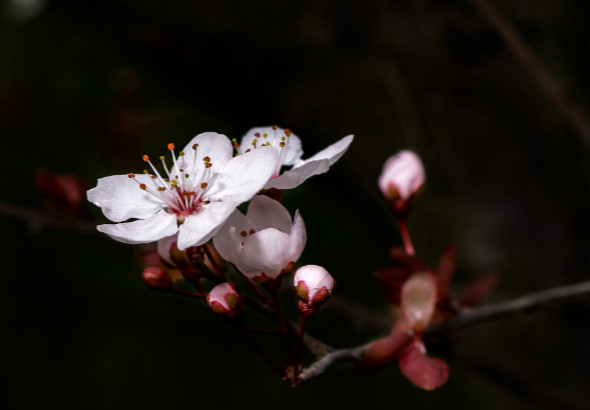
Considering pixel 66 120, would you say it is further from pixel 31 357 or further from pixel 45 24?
pixel 31 357

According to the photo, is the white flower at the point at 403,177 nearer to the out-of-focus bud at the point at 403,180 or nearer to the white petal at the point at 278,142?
the out-of-focus bud at the point at 403,180

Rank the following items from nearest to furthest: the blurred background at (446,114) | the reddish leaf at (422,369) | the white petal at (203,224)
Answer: the white petal at (203,224)
the reddish leaf at (422,369)
the blurred background at (446,114)

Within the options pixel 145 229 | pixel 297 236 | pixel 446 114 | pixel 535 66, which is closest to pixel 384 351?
pixel 297 236

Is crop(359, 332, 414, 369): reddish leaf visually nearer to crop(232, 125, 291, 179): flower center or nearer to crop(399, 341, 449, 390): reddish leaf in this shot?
crop(399, 341, 449, 390): reddish leaf

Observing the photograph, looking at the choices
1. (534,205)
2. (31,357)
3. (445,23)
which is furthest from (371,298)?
(31,357)

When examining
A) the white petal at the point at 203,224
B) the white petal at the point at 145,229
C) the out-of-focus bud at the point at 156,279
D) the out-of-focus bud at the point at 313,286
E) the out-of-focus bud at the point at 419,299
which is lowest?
the out-of-focus bud at the point at 419,299

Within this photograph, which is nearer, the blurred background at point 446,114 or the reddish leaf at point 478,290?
the reddish leaf at point 478,290

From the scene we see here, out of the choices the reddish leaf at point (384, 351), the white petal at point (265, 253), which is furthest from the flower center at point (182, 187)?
the reddish leaf at point (384, 351)
